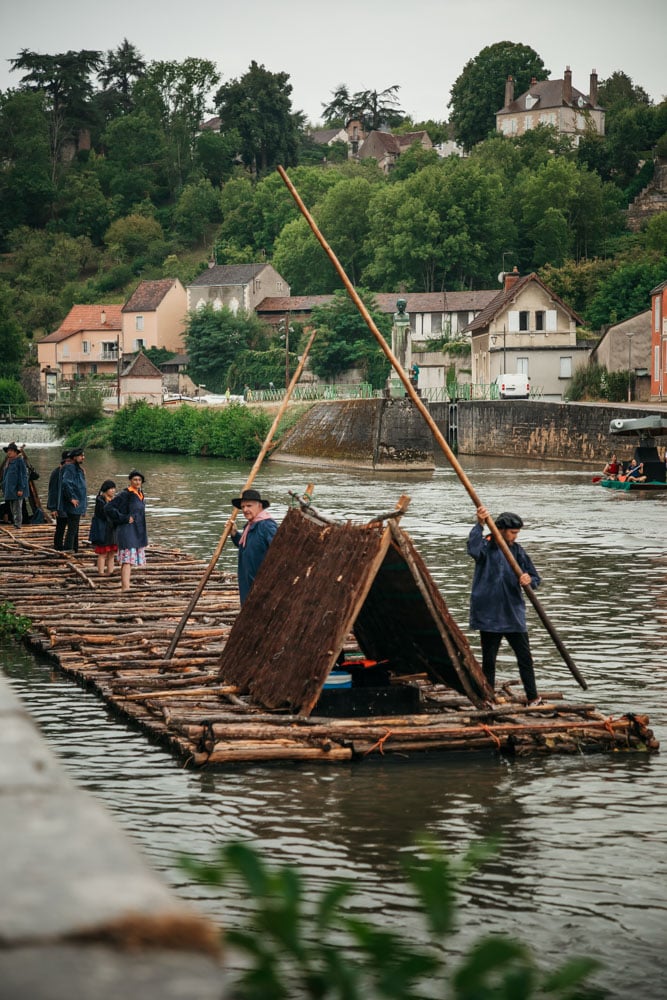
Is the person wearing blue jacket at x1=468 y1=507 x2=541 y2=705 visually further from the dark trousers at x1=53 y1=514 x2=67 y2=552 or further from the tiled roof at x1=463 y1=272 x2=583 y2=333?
the tiled roof at x1=463 y1=272 x2=583 y2=333

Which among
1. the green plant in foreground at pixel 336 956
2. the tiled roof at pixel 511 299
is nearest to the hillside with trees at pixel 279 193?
the tiled roof at pixel 511 299

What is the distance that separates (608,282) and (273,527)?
279 ft

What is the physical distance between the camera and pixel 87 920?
1.88 meters

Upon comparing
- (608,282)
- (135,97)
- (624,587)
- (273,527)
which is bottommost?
(624,587)

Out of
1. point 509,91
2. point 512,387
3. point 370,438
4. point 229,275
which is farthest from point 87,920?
point 509,91

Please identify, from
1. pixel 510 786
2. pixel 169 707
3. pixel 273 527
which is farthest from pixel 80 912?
pixel 273 527

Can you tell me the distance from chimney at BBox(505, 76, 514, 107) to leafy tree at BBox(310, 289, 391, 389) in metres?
61.5

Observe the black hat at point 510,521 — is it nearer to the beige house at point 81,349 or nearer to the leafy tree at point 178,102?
the beige house at point 81,349

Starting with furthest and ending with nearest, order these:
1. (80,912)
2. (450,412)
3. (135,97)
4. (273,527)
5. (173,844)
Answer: (135,97) → (450,412) → (273,527) → (173,844) → (80,912)

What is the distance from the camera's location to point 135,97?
A: 566ft

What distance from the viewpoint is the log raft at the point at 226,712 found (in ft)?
36.6

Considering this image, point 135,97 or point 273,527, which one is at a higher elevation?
point 135,97

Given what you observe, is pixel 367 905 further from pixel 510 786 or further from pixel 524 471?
pixel 524 471

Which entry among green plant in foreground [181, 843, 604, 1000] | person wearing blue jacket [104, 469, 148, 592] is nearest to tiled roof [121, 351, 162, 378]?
person wearing blue jacket [104, 469, 148, 592]
